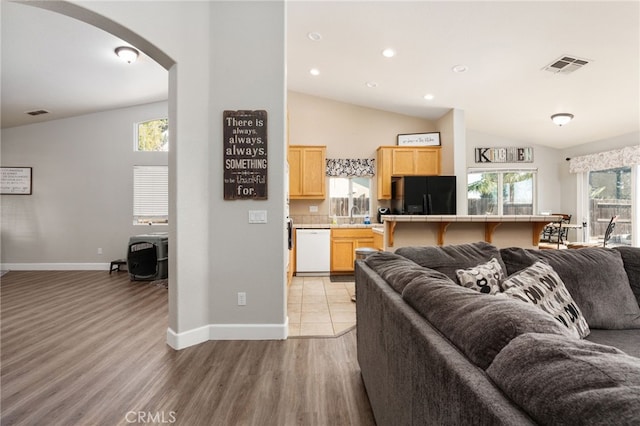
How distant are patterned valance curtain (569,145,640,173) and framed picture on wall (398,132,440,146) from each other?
2817 mm

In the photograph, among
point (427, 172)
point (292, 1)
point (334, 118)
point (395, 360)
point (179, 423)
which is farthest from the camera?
point (334, 118)

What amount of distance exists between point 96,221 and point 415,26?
20.7 feet

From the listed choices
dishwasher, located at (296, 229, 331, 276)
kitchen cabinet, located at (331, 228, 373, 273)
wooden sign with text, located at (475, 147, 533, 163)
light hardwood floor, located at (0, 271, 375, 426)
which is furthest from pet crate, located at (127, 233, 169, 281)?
wooden sign with text, located at (475, 147, 533, 163)

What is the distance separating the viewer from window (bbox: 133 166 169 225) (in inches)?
224

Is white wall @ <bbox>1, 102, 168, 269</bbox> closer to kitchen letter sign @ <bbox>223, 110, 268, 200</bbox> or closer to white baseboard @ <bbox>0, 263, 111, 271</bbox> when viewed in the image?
white baseboard @ <bbox>0, 263, 111, 271</bbox>

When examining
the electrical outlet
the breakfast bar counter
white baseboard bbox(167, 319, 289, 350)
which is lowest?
white baseboard bbox(167, 319, 289, 350)

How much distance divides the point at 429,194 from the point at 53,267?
7135mm

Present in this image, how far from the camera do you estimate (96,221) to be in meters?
5.62

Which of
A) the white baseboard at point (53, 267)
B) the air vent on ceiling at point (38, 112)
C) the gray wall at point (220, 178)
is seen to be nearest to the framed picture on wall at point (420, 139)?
the gray wall at point (220, 178)

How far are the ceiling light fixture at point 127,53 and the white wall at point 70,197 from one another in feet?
8.29

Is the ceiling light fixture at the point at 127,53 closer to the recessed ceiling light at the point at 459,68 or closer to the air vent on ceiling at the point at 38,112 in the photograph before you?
the air vent on ceiling at the point at 38,112

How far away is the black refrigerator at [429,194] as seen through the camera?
5.00 meters

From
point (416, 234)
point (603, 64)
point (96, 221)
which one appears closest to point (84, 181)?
point (96, 221)

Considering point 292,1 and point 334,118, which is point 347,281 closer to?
point 334,118
